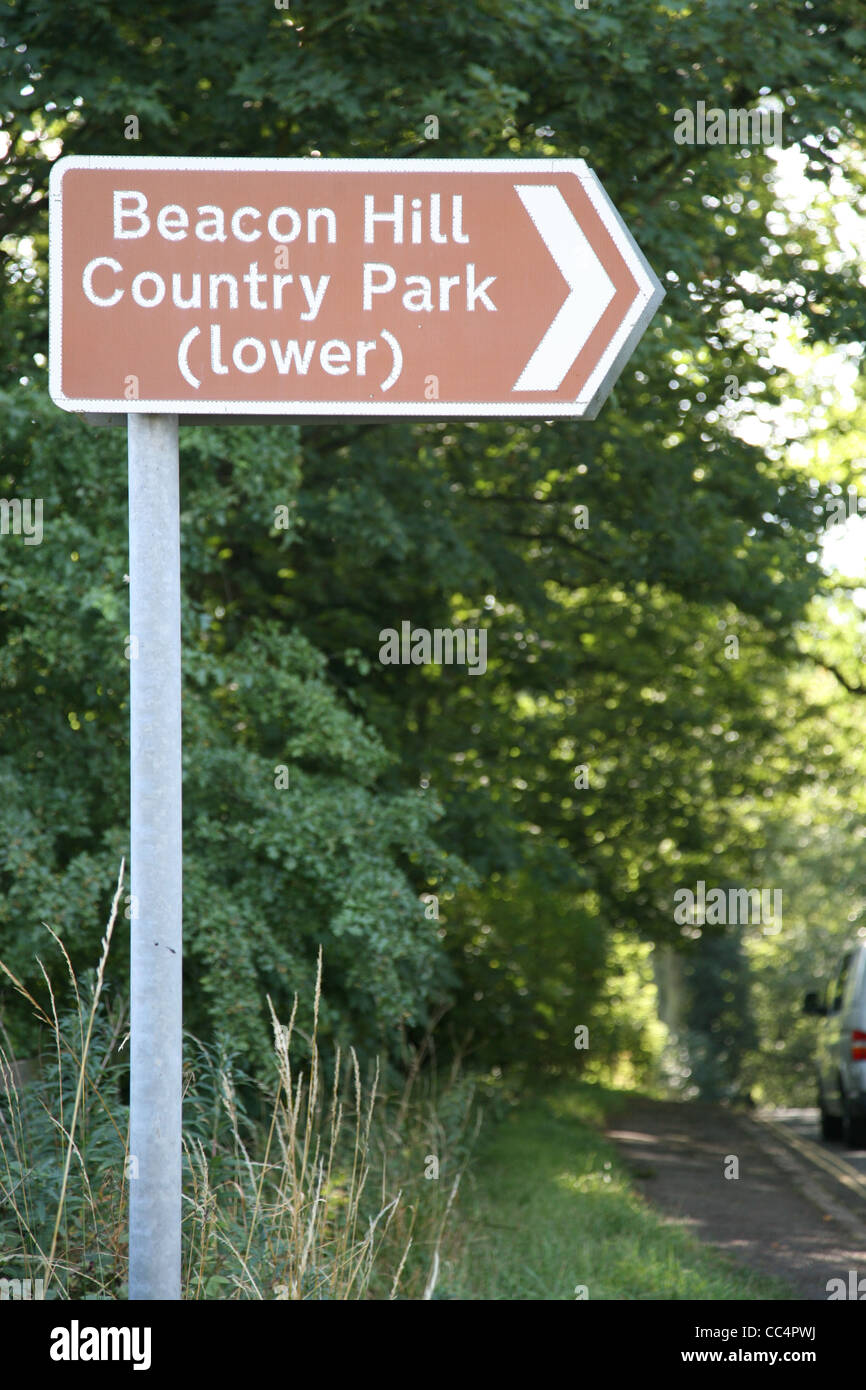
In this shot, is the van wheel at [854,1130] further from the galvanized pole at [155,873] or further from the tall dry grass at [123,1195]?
the galvanized pole at [155,873]

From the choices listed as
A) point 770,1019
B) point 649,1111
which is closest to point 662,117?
point 649,1111

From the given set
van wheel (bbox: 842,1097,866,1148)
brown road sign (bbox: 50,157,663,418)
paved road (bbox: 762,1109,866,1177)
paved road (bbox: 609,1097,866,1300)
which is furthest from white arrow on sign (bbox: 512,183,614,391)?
van wheel (bbox: 842,1097,866,1148)

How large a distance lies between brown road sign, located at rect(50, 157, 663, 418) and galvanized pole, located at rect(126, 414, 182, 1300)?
170 millimetres

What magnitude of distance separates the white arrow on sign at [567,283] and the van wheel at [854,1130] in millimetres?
11442

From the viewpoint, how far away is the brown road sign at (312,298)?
2.69 m

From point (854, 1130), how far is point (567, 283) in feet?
39.5

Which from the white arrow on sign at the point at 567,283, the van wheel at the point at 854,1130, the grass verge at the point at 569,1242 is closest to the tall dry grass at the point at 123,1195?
the grass verge at the point at 569,1242

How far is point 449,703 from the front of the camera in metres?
13.0

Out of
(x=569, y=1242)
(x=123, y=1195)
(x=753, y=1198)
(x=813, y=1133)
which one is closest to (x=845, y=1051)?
(x=753, y=1198)

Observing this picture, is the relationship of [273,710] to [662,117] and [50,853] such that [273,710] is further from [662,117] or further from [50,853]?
[662,117]

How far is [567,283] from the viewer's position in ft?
8.98

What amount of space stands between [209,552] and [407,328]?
5.15 m

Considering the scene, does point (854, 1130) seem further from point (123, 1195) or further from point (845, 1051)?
point (123, 1195)
